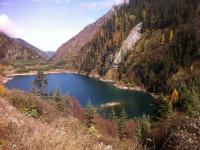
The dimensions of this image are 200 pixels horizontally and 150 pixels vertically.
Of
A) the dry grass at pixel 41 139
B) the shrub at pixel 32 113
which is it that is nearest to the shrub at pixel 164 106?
the shrub at pixel 32 113

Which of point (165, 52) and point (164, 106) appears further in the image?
point (165, 52)

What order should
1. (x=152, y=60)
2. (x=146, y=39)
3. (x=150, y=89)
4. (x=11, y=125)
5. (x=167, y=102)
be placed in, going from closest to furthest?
(x=11, y=125)
(x=167, y=102)
(x=150, y=89)
(x=152, y=60)
(x=146, y=39)

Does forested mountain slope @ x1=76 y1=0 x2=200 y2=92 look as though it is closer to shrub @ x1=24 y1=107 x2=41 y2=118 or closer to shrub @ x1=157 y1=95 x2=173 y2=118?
shrub @ x1=157 y1=95 x2=173 y2=118

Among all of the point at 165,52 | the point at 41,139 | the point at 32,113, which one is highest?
the point at 165,52

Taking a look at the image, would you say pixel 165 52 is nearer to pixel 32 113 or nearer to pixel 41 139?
pixel 32 113

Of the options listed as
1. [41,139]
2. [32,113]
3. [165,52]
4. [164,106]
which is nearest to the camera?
[41,139]

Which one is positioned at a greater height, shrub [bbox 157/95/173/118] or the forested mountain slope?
the forested mountain slope

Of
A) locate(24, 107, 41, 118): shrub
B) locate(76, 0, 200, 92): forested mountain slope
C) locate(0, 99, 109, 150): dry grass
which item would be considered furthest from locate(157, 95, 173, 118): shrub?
locate(76, 0, 200, 92): forested mountain slope

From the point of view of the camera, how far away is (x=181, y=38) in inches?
6083

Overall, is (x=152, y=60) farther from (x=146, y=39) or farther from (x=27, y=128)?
(x=27, y=128)

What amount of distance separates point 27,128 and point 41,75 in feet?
356

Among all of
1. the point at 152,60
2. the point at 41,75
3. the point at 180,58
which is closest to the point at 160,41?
the point at 152,60

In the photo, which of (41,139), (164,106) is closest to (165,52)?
(164,106)

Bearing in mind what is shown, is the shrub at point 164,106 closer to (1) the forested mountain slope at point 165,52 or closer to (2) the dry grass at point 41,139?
(2) the dry grass at point 41,139
